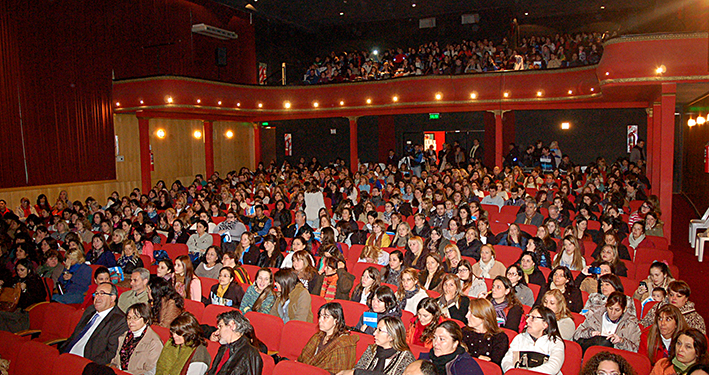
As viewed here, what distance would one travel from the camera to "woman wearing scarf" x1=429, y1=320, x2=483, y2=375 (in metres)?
3.47

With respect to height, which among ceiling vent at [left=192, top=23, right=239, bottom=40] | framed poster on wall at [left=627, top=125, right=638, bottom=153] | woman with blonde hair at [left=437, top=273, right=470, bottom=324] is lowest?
woman with blonde hair at [left=437, top=273, right=470, bottom=324]

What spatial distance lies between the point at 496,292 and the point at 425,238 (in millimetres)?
2954

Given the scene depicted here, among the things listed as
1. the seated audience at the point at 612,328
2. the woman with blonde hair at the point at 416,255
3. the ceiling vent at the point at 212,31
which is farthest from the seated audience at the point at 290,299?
the ceiling vent at the point at 212,31

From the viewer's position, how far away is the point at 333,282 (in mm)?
5711

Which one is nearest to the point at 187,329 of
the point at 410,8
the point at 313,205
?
the point at 313,205

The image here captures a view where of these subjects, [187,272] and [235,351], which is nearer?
[235,351]

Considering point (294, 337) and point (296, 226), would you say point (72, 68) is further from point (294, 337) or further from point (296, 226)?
point (294, 337)

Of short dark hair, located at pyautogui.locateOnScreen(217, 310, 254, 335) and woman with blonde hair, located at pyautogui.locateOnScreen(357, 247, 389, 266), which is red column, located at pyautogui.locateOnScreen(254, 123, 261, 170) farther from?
short dark hair, located at pyautogui.locateOnScreen(217, 310, 254, 335)

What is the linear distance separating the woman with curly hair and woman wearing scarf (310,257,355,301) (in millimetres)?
2779

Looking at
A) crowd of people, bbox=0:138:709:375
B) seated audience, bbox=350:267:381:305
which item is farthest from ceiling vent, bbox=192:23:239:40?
seated audience, bbox=350:267:381:305

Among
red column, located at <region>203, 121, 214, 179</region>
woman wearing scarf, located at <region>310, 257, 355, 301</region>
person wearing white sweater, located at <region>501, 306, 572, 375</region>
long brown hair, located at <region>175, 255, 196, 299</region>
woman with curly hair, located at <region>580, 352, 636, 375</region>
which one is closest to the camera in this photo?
woman with curly hair, located at <region>580, 352, 636, 375</region>

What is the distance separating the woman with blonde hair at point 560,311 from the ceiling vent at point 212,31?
1475 centimetres

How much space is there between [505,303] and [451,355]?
133 cm

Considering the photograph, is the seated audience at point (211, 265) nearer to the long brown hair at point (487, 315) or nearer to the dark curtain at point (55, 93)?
the long brown hair at point (487, 315)
